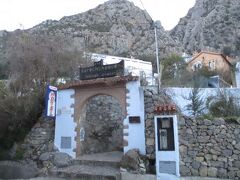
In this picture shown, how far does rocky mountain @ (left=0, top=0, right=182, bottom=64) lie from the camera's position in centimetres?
4972

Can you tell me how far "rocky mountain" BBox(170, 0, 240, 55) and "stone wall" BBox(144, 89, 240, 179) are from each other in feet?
128

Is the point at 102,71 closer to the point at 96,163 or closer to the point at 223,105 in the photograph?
the point at 96,163

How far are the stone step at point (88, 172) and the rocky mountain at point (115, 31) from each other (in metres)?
34.3

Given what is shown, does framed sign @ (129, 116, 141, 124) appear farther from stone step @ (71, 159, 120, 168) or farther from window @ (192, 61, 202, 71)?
window @ (192, 61, 202, 71)

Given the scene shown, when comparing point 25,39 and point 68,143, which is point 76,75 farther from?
point 68,143

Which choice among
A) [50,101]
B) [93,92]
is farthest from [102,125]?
[50,101]

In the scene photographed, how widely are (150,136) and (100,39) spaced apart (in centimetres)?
4047

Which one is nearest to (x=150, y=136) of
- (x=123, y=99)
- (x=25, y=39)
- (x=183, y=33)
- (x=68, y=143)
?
(x=123, y=99)

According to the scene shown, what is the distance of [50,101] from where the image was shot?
14.7 meters

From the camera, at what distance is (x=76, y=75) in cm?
2034

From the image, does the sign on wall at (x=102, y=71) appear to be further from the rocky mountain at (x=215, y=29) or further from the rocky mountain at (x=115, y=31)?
the rocky mountain at (x=215, y=29)

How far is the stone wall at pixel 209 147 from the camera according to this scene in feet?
36.6

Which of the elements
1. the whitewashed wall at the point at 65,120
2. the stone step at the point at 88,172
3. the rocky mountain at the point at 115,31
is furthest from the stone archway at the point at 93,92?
the rocky mountain at the point at 115,31

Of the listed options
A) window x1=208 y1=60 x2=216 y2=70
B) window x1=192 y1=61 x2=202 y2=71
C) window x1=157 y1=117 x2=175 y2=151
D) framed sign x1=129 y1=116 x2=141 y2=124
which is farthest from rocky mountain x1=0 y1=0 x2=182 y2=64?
window x1=157 y1=117 x2=175 y2=151
